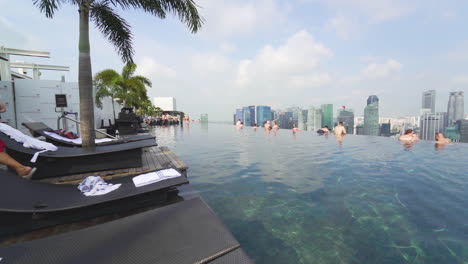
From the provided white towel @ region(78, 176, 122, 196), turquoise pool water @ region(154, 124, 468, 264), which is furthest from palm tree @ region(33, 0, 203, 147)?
turquoise pool water @ region(154, 124, 468, 264)

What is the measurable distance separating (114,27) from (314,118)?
229 feet

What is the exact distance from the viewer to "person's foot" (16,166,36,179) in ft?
10.8

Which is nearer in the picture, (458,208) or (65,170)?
(458,208)

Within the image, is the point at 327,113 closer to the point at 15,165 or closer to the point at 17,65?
the point at 17,65

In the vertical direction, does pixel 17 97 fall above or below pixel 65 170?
above

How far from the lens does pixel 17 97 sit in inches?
356

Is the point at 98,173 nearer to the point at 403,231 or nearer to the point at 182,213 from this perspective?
the point at 182,213

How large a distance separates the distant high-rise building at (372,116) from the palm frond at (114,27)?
72017 millimetres

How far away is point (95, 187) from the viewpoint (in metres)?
2.81

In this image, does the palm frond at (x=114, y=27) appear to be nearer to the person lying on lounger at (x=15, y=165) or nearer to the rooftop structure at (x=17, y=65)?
the person lying on lounger at (x=15, y=165)

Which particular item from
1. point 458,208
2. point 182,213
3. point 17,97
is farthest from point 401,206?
point 17,97

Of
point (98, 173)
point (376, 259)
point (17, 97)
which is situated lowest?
point (376, 259)

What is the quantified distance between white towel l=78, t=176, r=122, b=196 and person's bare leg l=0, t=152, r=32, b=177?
1.42 meters

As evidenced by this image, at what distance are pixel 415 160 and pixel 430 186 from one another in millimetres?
3866
